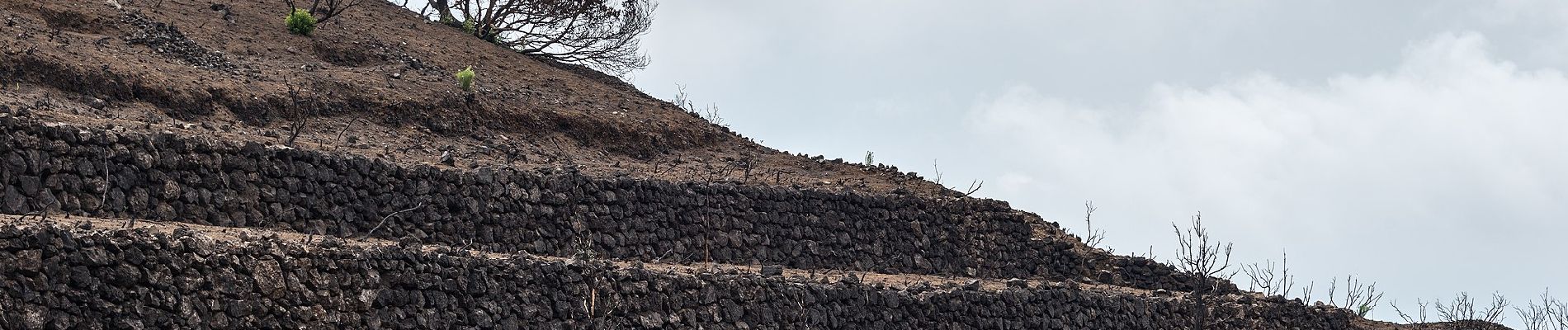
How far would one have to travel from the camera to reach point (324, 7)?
28.3 m

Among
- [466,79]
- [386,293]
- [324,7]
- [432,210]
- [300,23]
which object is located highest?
[324,7]

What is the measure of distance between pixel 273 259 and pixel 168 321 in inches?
43.1

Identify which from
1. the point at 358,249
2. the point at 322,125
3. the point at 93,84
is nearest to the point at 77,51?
the point at 93,84

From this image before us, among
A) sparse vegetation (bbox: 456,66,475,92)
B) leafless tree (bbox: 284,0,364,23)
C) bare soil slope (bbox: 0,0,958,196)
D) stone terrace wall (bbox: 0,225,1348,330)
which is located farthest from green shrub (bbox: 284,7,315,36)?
stone terrace wall (bbox: 0,225,1348,330)

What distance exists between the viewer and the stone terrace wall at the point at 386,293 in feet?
40.2

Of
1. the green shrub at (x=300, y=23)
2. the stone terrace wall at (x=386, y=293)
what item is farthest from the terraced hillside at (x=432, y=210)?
the green shrub at (x=300, y=23)

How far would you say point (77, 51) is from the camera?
69.2 ft

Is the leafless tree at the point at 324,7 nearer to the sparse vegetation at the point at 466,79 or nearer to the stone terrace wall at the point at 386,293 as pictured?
the sparse vegetation at the point at 466,79

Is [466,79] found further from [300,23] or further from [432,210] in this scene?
[432,210]

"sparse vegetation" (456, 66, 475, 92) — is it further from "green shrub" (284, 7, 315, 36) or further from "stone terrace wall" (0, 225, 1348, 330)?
"stone terrace wall" (0, 225, 1348, 330)

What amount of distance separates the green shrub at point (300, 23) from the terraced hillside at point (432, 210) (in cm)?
24

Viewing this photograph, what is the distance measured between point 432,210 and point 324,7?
11.2m

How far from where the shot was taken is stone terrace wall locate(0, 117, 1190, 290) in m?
15.6

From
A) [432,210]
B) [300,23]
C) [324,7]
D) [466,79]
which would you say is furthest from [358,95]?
[324,7]
